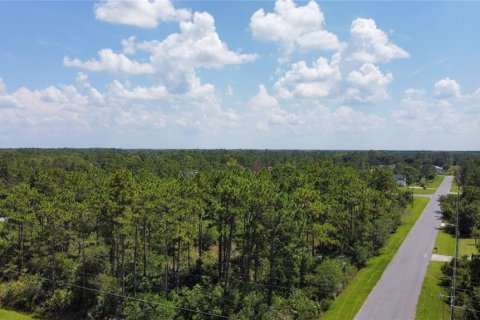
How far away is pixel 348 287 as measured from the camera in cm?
3441

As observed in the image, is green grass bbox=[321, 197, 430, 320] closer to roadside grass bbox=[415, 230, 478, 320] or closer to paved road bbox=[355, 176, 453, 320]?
paved road bbox=[355, 176, 453, 320]

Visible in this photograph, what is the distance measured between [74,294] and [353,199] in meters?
28.2

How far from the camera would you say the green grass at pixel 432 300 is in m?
28.2

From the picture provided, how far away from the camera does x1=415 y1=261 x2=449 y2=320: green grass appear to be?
28.2 meters

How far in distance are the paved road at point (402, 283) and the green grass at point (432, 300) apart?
42 centimetres

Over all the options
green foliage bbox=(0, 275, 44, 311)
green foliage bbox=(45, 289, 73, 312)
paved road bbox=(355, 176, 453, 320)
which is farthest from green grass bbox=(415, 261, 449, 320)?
green foliage bbox=(0, 275, 44, 311)

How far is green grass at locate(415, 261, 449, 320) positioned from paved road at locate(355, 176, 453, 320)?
1.38 ft

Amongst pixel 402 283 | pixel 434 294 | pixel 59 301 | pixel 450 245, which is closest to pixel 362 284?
pixel 402 283

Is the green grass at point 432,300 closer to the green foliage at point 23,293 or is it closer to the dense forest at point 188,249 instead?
the dense forest at point 188,249

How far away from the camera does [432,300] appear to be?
1209 inches

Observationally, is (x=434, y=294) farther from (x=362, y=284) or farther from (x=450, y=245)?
(x=450, y=245)

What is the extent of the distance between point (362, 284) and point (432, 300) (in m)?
5.81

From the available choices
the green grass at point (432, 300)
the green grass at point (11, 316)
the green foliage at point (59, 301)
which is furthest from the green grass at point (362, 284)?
the green grass at point (11, 316)

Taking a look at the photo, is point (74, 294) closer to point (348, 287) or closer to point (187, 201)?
point (187, 201)
